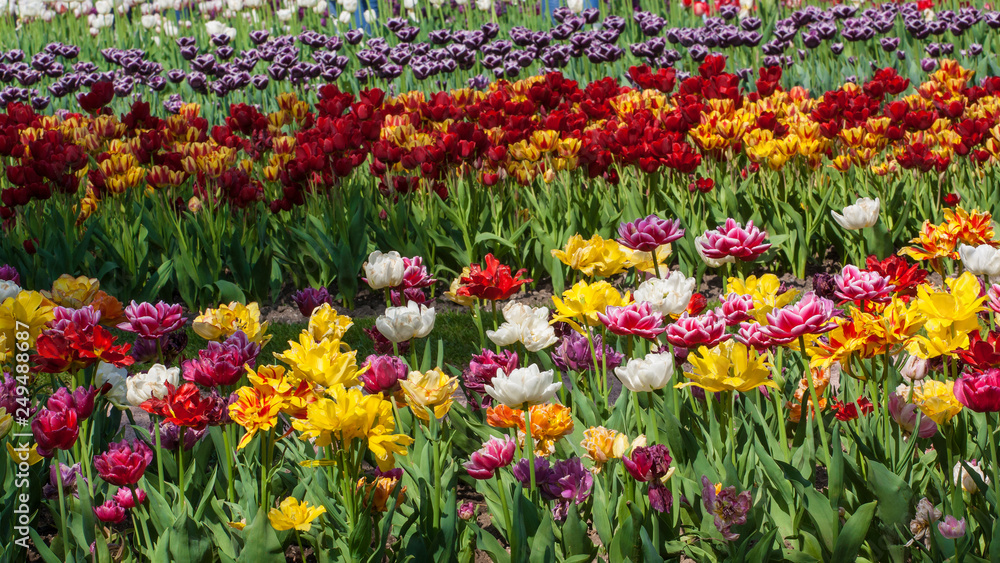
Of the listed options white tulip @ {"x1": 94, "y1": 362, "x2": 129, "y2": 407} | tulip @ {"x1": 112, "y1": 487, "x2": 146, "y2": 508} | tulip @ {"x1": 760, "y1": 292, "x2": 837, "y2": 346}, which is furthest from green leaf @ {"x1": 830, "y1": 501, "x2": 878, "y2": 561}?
white tulip @ {"x1": 94, "y1": 362, "x2": 129, "y2": 407}

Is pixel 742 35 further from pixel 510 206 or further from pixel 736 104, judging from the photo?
pixel 510 206

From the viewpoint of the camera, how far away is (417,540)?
174 centimetres

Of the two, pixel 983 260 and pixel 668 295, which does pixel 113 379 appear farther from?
pixel 983 260

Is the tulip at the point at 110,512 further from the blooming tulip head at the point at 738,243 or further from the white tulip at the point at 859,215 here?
the white tulip at the point at 859,215

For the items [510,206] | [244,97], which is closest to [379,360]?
[510,206]

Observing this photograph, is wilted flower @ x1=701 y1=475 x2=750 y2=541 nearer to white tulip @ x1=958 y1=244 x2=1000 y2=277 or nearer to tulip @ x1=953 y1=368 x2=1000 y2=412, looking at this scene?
tulip @ x1=953 y1=368 x2=1000 y2=412

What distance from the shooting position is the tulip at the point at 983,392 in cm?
151

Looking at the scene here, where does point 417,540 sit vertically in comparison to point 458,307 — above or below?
above

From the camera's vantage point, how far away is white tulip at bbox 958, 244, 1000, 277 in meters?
2.13

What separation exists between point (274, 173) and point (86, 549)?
10.9 ft

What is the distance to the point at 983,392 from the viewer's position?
1.51m

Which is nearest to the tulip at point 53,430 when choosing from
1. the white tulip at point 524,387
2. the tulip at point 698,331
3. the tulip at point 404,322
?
the tulip at point 404,322

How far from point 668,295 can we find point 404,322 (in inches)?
24.5

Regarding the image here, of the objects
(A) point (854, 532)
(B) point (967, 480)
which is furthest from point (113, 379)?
(B) point (967, 480)
